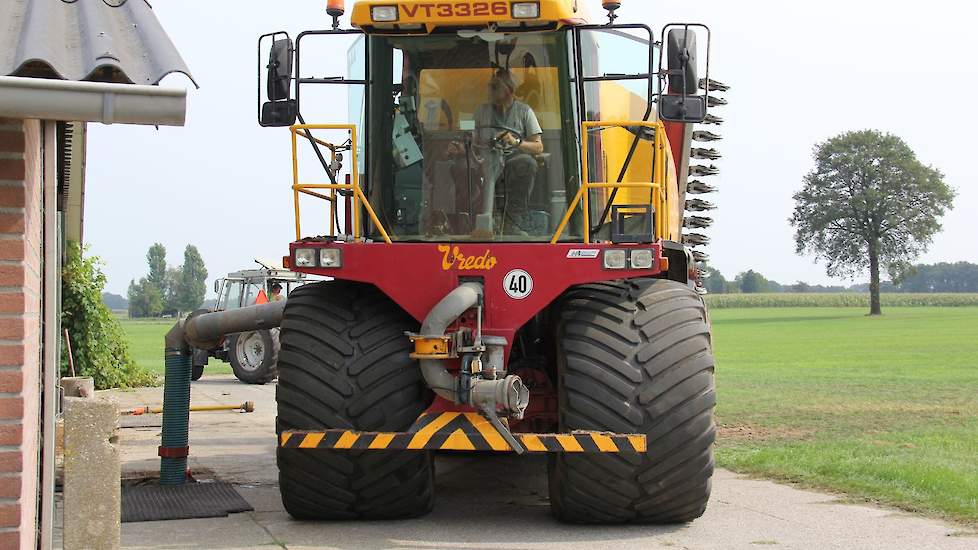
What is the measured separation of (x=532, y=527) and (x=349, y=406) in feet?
4.71

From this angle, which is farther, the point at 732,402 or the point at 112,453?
the point at 732,402

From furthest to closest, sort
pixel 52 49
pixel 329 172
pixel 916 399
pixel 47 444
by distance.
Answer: pixel 916 399, pixel 329 172, pixel 47 444, pixel 52 49

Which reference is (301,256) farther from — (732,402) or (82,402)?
(732,402)

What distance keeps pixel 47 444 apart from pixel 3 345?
0.94 m

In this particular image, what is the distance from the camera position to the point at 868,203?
101 meters

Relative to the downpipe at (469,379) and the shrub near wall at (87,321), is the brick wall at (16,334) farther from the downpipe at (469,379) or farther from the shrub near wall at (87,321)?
the shrub near wall at (87,321)

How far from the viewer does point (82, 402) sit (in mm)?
4562

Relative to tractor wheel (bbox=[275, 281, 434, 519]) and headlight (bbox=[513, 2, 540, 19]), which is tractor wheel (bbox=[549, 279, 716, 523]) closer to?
tractor wheel (bbox=[275, 281, 434, 519])

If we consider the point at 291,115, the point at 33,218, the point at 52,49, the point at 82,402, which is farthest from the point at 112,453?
the point at 291,115

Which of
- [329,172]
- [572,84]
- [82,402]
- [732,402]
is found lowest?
[732,402]

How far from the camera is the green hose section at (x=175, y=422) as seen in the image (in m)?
10.7

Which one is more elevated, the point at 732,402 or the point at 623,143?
the point at 623,143

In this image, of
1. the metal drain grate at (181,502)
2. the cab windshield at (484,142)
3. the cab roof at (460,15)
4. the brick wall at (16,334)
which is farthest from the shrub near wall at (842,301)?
the brick wall at (16,334)

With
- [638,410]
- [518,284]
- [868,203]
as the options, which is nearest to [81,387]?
[518,284]
